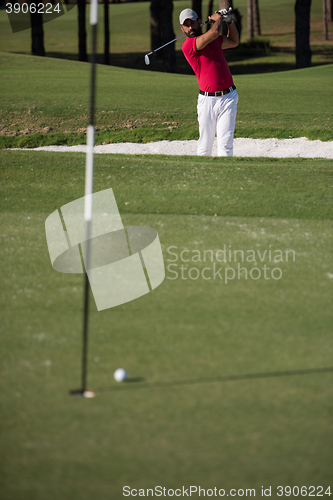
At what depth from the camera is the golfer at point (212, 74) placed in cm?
708

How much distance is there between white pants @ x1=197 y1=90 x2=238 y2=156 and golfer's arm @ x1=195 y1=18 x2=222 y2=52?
0.76m

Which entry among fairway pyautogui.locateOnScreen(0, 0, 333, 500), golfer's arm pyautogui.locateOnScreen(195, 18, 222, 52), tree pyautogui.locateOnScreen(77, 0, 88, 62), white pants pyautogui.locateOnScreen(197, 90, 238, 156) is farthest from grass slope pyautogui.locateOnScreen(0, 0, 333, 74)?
fairway pyautogui.locateOnScreen(0, 0, 333, 500)

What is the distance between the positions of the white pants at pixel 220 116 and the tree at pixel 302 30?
44.3 ft

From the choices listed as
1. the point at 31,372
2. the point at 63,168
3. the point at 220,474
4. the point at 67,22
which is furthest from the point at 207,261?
the point at 67,22

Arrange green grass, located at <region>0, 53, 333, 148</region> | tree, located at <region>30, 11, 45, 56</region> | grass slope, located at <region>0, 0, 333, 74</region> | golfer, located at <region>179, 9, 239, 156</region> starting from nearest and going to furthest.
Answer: golfer, located at <region>179, 9, 239, 156</region>
green grass, located at <region>0, 53, 333, 148</region>
tree, located at <region>30, 11, 45, 56</region>
grass slope, located at <region>0, 0, 333, 74</region>

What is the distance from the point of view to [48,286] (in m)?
3.51

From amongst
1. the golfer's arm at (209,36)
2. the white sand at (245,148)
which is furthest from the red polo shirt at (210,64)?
the white sand at (245,148)

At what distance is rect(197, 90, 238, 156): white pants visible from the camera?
289 inches

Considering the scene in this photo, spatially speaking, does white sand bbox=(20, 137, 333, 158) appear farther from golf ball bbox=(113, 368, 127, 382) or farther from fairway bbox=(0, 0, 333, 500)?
golf ball bbox=(113, 368, 127, 382)

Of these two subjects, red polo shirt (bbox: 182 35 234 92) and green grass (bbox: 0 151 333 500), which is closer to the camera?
green grass (bbox: 0 151 333 500)

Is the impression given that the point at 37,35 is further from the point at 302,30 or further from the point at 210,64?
the point at 210,64

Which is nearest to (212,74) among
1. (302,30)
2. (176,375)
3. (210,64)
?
(210,64)

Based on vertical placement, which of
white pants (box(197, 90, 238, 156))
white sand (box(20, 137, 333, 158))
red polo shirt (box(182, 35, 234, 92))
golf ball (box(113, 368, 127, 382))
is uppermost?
red polo shirt (box(182, 35, 234, 92))

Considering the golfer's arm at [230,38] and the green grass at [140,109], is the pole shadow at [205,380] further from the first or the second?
the green grass at [140,109]
